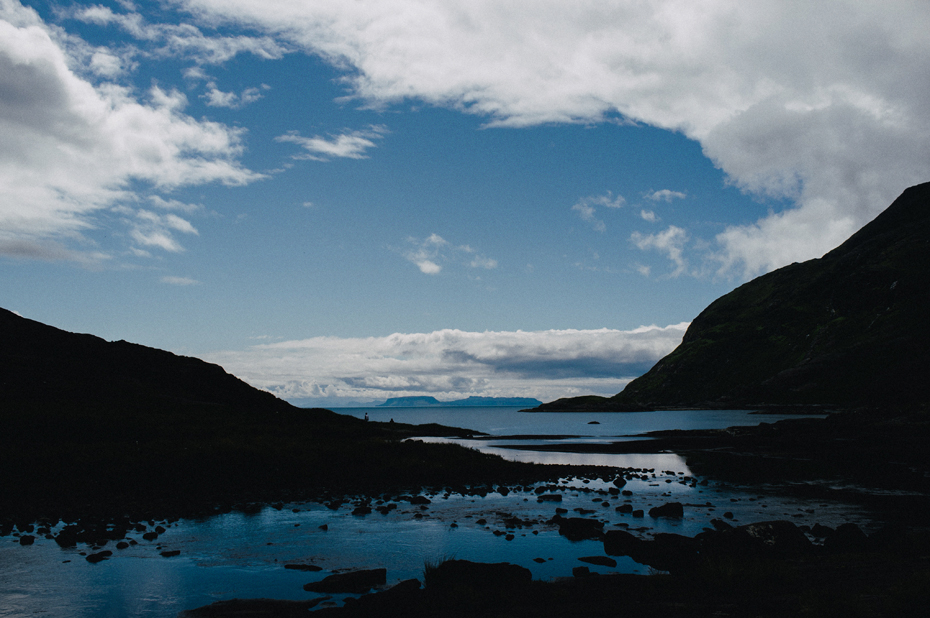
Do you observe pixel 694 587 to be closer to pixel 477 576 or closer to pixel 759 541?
pixel 759 541

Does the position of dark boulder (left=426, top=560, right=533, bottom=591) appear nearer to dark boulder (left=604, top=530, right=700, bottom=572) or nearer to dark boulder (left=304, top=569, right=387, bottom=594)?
dark boulder (left=304, top=569, right=387, bottom=594)

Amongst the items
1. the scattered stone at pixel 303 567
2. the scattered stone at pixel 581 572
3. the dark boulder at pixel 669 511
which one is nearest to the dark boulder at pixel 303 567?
the scattered stone at pixel 303 567

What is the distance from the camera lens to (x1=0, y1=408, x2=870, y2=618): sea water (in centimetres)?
2066

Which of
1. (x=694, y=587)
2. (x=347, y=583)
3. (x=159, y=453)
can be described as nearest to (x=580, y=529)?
(x=694, y=587)

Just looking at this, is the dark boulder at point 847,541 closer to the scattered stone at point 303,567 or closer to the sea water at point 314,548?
the sea water at point 314,548

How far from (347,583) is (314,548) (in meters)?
7.39

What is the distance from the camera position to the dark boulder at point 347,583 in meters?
20.6

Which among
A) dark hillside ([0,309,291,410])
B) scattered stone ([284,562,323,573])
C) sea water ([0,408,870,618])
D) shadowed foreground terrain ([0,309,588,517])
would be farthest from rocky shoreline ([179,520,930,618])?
dark hillside ([0,309,291,410])

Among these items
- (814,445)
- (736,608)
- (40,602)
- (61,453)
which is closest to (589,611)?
(736,608)

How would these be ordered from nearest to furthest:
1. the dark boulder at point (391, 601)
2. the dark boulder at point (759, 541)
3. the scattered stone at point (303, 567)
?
1. the dark boulder at point (391, 601)
2. the dark boulder at point (759, 541)
3. the scattered stone at point (303, 567)

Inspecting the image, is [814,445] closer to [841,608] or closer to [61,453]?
[841,608]

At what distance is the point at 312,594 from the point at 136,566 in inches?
378

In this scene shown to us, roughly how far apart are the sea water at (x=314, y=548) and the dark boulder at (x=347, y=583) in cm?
53

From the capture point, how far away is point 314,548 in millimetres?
27156
